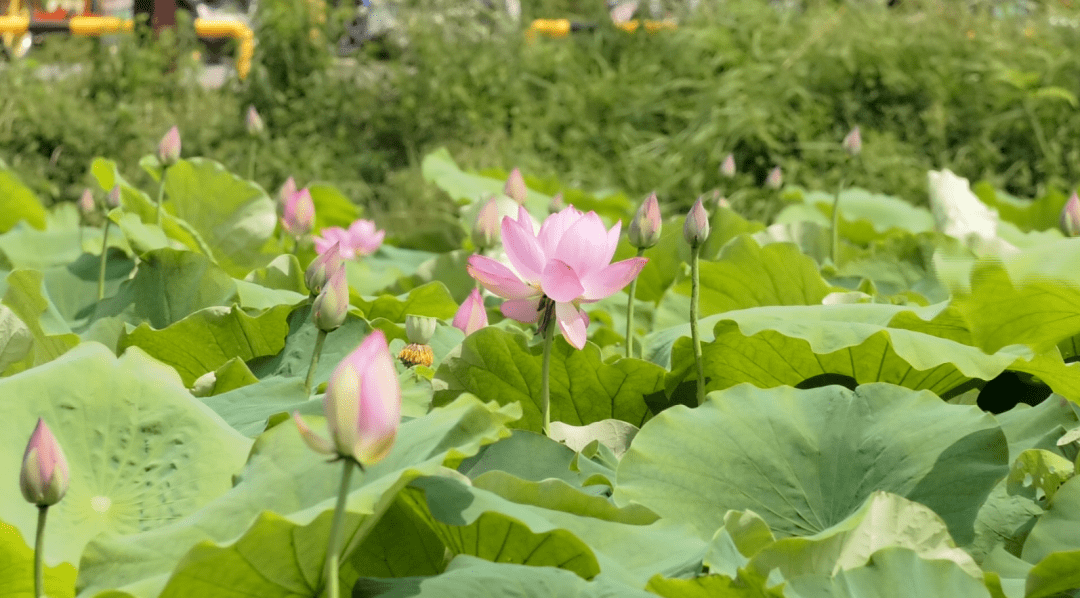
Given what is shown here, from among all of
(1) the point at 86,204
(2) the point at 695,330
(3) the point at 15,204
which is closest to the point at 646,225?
(2) the point at 695,330

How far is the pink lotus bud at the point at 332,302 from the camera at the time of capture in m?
1.18

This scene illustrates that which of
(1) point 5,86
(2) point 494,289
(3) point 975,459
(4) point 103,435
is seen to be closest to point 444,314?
(2) point 494,289

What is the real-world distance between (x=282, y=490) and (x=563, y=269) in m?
0.37

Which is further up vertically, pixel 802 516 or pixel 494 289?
pixel 494 289

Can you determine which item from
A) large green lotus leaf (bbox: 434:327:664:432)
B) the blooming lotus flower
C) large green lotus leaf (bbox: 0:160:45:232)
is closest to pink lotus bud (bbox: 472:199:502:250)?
large green lotus leaf (bbox: 434:327:664:432)

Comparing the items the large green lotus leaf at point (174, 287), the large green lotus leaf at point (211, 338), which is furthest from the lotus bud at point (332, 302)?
the large green lotus leaf at point (174, 287)

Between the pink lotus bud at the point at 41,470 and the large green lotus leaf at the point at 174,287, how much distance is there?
83 cm

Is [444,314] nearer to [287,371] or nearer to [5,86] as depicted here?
[287,371]

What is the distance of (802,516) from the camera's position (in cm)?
111

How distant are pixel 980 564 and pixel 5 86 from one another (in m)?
6.45

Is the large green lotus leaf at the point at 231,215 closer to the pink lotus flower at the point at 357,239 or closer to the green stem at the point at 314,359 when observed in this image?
the pink lotus flower at the point at 357,239

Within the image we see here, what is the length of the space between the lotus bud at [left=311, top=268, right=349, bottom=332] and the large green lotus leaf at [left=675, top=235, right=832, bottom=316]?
0.78 meters

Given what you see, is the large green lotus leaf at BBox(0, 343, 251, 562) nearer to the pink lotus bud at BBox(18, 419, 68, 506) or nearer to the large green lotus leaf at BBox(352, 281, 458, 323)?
the pink lotus bud at BBox(18, 419, 68, 506)

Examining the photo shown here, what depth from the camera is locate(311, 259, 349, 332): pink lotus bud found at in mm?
1178
